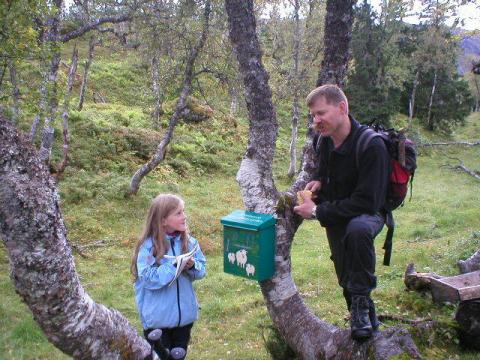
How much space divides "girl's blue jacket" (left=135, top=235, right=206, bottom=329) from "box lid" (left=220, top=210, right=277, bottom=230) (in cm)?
47

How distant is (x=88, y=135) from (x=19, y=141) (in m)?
18.8

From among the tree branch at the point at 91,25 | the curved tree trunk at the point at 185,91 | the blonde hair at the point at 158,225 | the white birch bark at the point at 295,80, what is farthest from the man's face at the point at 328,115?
the white birch bark at the point at 295,80

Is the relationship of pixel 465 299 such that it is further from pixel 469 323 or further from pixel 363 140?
pixel 363 140

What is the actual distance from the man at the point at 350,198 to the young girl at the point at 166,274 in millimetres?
1091

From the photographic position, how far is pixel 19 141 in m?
2.88

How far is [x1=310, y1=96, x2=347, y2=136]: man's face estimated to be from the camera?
383 centimetres

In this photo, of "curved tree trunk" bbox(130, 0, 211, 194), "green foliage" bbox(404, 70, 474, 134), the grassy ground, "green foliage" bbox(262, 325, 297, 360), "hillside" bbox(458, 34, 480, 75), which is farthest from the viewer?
"green foliage" bbox(404, 70, 474, 134)

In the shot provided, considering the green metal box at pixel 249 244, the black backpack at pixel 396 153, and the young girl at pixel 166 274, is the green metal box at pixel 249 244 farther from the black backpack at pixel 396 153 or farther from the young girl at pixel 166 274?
the black backpack at pixel 396 153

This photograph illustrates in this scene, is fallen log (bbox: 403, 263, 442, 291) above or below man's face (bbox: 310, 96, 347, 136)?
below

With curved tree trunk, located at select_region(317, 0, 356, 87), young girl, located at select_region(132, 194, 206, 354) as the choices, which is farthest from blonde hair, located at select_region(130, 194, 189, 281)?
curved tree trunk, located at select_region(317, 0, 356, 87)

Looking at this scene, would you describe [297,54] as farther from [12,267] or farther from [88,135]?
[12,267]

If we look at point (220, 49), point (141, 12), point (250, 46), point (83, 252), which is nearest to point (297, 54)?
point (220, 49)

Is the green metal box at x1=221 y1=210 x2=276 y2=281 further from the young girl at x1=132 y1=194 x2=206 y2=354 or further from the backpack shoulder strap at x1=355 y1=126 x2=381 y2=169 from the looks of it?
the backpack shoulder strap at x1=355 y1=126 x2=381 y2=169

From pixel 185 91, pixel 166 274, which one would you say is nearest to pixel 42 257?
pixel 166 274
